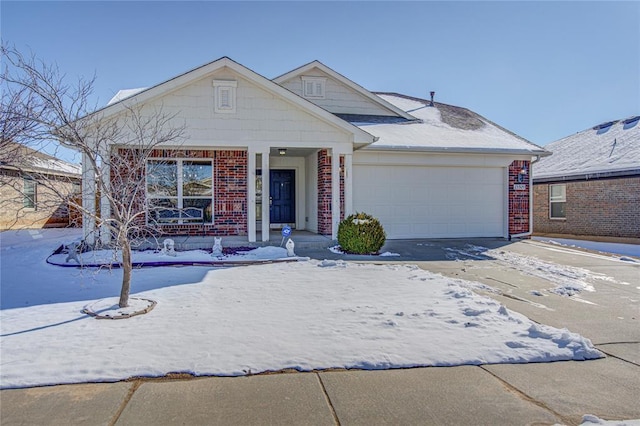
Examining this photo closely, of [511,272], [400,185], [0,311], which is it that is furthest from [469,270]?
[0,311]

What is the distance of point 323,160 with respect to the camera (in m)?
12.9

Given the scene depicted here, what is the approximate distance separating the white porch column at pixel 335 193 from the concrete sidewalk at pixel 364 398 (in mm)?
8206

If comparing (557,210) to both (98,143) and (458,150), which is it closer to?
(458,150)

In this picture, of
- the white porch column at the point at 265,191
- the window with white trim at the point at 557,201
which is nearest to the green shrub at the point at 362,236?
the white porch column at the point at 265,191

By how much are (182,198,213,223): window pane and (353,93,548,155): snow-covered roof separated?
5033mm

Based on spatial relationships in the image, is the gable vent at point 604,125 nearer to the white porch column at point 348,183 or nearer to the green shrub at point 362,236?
the white porch column at point 348,183

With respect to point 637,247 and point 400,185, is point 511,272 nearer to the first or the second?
point 400,185

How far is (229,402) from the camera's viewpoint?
10.9ft

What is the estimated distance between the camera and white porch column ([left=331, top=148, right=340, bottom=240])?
40.0ft

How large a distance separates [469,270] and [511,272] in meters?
0.82

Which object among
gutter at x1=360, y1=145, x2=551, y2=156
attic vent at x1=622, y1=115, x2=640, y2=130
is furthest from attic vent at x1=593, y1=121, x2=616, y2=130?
gutter at x1=360, y1=145, x2=551, y2=156

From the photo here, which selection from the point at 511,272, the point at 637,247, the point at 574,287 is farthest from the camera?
the point at 637,247

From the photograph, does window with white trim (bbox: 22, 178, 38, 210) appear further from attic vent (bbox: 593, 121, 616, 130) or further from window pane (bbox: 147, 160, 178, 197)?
attic vent (bbox: 593, 121, 616, 130)

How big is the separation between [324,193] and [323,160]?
991mm
